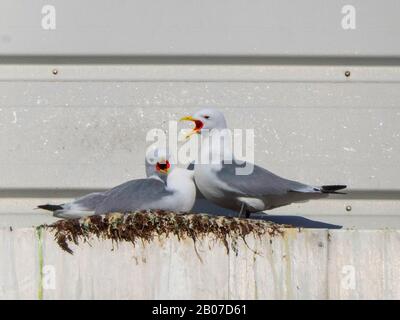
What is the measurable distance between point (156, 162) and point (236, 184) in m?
0.32

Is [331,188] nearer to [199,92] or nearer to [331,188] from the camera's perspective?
[331,188]

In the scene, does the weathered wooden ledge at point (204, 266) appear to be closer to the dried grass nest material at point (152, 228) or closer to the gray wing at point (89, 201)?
the dried grass nest material at point (152, 228)

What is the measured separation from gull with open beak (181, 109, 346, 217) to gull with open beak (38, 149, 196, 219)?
80 millimetres

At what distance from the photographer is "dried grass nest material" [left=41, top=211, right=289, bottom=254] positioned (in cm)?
304

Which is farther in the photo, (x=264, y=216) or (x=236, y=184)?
(x=264, y=216)

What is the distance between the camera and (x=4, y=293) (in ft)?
9.78

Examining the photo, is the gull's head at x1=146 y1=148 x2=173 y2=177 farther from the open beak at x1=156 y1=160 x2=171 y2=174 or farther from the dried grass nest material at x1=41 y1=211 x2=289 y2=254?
the dried grass nest material at x1=41 y1=211 x2=289 y2=254

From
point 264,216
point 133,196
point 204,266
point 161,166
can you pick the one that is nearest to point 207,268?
point 204,266

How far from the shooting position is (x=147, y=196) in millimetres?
3613

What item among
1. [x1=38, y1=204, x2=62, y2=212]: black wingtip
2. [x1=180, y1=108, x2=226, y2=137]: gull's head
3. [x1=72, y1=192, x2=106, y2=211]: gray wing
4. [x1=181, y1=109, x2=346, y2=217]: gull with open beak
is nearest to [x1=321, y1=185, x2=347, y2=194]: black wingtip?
[x1=181, y1=109, x2=346, y2=217]: gull with open beak
